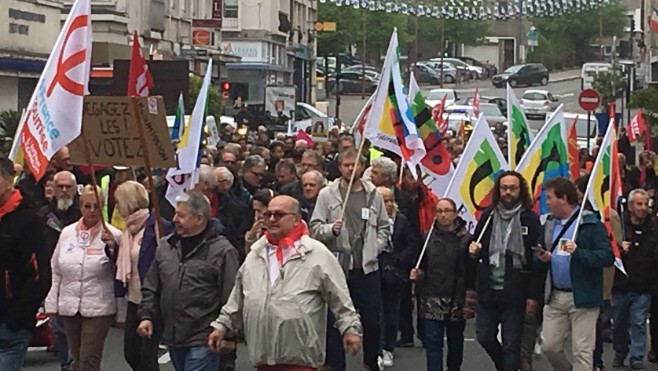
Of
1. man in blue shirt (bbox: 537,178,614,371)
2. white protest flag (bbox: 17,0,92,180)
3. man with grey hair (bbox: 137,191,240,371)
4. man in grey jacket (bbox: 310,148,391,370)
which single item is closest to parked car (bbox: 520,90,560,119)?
man in grey jacket (bbox: 310,148,391,370)

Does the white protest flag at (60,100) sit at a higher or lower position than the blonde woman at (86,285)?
higher

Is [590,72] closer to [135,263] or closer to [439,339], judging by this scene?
[439,339]

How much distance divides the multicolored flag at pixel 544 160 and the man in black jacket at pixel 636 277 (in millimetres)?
727

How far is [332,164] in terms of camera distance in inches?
701

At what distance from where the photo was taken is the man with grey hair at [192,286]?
8.88 m

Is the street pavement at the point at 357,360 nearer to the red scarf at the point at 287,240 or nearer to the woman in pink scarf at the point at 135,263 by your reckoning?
the woman in pink scarf at the point at 135,263

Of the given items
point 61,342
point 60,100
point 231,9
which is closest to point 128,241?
point 60,100

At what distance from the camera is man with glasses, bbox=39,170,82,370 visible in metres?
11.5

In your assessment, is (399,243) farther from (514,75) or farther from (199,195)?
(514,75)

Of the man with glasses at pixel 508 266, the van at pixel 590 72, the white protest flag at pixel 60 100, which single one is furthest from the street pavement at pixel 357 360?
the van at pixel 590 72

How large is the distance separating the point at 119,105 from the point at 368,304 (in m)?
2.53

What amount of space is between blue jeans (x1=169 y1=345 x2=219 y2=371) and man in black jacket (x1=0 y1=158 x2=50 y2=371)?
1.09m

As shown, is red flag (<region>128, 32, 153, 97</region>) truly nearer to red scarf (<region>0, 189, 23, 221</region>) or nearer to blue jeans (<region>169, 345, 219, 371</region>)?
blue jeans (<region>169, 345, 219, 371</region>)

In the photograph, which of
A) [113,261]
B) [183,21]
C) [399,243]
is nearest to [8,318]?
[113,261]
